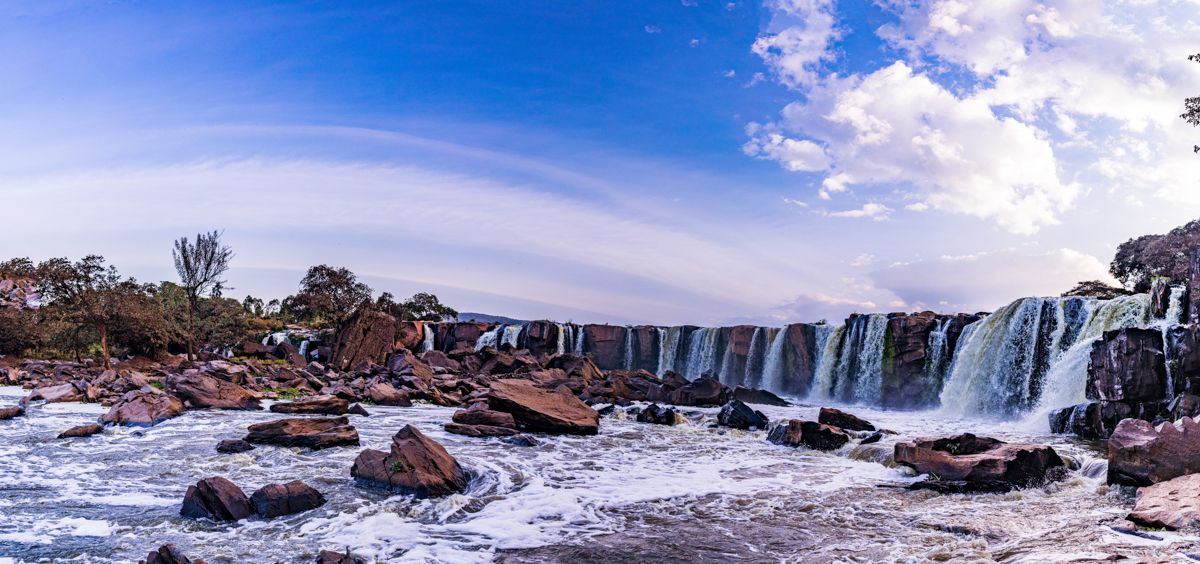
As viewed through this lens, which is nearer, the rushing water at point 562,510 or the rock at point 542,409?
the rushing water at point 562,510

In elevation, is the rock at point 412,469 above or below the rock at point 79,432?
above

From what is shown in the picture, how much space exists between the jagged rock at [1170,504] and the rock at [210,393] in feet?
74.2

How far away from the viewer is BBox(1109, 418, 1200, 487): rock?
374 inches

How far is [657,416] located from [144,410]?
1532 cm

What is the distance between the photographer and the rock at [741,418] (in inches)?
777

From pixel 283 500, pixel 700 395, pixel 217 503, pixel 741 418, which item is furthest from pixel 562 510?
pixel 700 395

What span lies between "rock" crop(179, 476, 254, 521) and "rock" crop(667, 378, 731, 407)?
2048 centimetres

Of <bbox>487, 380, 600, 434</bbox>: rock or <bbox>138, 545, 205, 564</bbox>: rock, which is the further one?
<bbox>487, 380, 600, 434</bbox>: rock

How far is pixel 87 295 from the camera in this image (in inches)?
1272

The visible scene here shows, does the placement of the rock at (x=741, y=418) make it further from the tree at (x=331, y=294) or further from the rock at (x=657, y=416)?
the tree at (x=331, y=294)

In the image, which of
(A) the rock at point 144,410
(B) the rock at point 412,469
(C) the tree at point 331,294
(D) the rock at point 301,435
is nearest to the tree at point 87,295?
(C) the tree at point 331,294

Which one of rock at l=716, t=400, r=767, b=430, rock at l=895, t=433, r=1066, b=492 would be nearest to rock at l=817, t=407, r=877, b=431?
rock at l=716, t=400, r=767, b=430

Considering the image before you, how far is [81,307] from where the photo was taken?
31.9 metres

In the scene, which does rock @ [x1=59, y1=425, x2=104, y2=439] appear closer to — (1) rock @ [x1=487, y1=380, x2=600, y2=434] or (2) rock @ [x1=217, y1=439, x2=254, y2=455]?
(2) rock @ [x1=217, y1=439, x2=254, y2=455]
